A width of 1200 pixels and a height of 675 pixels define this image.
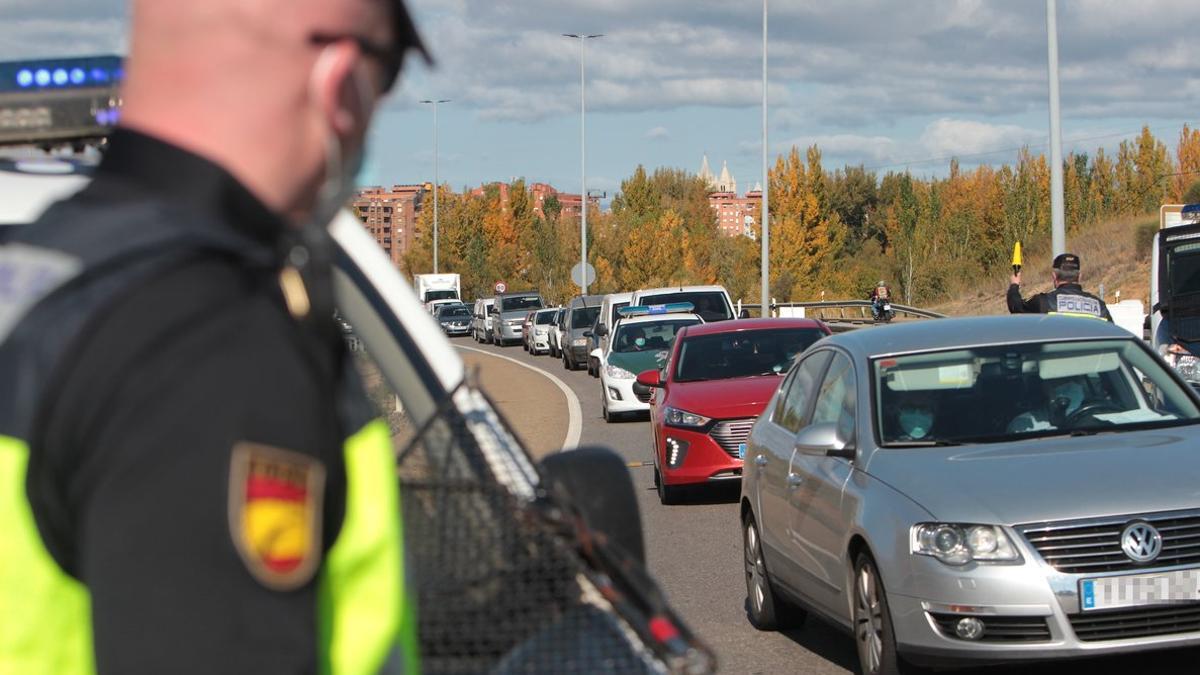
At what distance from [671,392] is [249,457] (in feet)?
47.9

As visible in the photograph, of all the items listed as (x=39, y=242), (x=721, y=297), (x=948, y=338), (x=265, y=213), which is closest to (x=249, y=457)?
(x=265, y=213)

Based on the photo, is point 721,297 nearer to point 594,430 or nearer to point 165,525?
point 594,430

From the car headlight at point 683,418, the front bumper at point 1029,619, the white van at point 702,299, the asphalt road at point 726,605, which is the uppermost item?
the white van at point 702,299

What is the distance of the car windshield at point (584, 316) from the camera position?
1863 inches

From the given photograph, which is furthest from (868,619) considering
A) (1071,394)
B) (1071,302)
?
(1071,302)

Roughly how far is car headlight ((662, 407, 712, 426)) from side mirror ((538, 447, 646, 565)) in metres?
12.6

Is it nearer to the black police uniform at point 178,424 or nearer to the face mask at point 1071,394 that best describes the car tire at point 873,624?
the face mask at point 1071,394

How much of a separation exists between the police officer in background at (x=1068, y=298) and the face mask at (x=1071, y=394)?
15.6 feet

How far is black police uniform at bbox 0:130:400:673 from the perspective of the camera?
4.14 feet

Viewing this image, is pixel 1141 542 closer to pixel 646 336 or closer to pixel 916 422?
pixel 916 422

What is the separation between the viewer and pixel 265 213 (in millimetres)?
1435

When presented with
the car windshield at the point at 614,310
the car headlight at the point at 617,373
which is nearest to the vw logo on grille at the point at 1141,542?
the car headlight at the point at 617,373

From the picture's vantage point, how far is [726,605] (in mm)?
9797

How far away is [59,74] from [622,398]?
22707 mm
